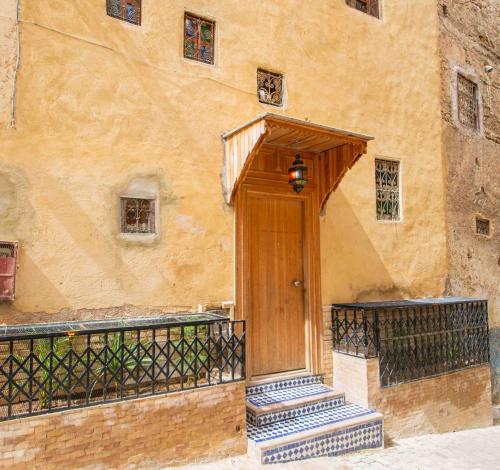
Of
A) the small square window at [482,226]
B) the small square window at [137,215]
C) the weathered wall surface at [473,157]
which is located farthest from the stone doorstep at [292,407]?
the small square window at [482,226]

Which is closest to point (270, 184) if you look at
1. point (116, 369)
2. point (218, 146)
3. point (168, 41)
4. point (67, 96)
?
point (218, 146)

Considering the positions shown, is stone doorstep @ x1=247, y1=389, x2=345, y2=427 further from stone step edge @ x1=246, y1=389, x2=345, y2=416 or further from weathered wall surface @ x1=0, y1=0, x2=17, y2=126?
weathered wall surface @ x1=0, y1=0, x2=17, y2=126

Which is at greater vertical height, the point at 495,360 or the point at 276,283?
the point at 276,283

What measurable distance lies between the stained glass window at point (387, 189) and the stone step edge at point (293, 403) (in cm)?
299

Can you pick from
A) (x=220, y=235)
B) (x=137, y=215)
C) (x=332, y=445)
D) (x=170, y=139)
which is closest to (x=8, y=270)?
(x=137, y=215)

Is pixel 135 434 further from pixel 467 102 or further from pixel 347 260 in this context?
pixel 467 102

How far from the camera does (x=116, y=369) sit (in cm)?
412

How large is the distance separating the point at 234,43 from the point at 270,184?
6.35ft

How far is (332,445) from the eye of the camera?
189 inches

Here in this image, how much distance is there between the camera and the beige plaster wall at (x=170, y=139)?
433cm

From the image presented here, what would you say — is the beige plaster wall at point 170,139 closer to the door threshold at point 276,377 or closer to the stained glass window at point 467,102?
the door threshold at point 276,377

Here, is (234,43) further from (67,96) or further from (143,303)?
(143,303)

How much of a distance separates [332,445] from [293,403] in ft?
2.05

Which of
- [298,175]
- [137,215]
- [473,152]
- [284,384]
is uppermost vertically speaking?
[473,152]
